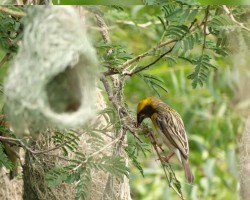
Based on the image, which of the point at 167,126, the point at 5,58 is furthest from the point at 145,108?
the point at 5,58

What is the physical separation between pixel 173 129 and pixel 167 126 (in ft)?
0.07

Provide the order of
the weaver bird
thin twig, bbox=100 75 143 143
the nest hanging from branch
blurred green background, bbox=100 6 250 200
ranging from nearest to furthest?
the nest hanging from branch, thin twig, bbox=100 75 143 143, the weaver bird, blurred green background, bbox=100 6 250 200

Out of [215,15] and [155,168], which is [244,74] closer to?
[215,15]

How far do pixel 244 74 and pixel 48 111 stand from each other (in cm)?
75

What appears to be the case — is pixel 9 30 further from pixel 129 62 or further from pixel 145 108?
pixel 145 108

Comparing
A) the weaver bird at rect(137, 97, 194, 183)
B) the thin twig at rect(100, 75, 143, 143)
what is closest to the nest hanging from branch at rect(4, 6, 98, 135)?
the thin twig at rect(100, 75, 143, 143)

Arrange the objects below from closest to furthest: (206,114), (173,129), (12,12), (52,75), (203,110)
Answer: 1. (52,75)
2. (12,12)
3. (173,129)
4. (206,114)
5. (203,110)

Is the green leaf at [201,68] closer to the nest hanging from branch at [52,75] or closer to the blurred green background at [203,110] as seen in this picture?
the blurred green background at [203,110]

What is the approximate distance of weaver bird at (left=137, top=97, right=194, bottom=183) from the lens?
2.68m

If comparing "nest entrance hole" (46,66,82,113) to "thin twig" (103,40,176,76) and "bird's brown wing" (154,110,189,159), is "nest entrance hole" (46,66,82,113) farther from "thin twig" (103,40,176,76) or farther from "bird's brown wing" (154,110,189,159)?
"bird's brown wing" (154,110,189,159)

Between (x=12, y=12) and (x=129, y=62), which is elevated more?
(x=12, y=12)

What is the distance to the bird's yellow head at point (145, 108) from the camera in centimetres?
267

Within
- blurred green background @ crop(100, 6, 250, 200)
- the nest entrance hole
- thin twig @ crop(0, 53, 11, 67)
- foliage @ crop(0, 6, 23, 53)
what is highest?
foliage @ crop(0, 6, 23, 53)

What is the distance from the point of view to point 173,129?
271 cm
